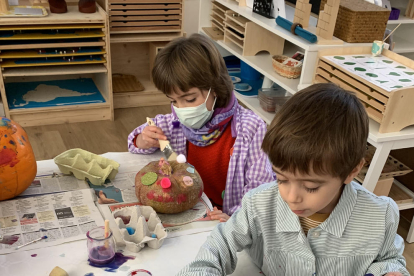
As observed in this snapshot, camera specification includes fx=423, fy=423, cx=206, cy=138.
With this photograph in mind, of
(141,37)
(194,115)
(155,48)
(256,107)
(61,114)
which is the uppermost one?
(194,115)

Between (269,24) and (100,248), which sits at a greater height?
(269,24)

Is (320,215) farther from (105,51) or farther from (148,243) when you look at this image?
(105,51)

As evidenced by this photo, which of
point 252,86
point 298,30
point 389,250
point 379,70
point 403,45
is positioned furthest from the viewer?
point 252,86

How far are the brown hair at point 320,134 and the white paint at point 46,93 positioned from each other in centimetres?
236

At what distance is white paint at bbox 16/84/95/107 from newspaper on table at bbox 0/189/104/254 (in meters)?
1.80

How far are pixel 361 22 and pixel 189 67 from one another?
1096 millimetres

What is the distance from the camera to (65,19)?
248 centimetres

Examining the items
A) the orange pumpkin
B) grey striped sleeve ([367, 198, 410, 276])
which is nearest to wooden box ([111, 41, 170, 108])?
the orange pumpkin

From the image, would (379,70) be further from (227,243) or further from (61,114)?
(61,114)

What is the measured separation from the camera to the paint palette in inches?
65.2

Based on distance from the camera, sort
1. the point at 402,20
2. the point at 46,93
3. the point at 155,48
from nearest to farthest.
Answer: the point at 402,20, the point at 46,93, the point at 155,48

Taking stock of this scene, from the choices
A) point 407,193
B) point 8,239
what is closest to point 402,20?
point 407,193

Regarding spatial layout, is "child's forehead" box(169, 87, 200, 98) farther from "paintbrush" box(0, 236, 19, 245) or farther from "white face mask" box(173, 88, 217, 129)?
"paintbrush" box(0, 236, 19, 245)

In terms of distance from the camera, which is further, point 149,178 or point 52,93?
point 52,93
